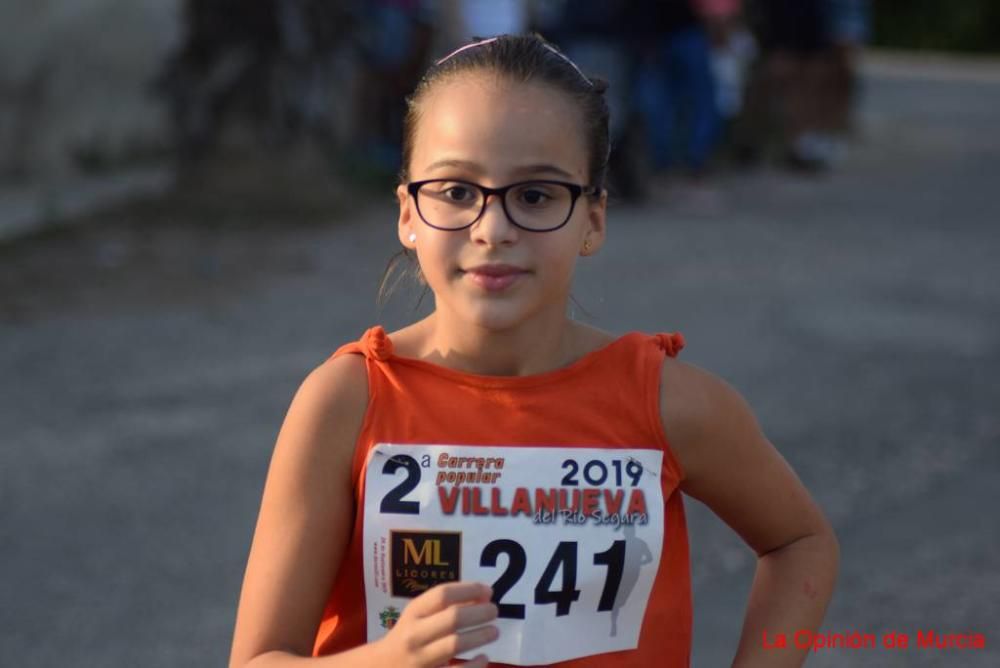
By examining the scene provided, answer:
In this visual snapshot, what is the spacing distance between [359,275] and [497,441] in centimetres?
553

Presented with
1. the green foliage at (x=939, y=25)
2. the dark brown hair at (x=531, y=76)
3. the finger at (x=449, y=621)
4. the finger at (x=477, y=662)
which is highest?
the green foliage at (x=939, y=25)

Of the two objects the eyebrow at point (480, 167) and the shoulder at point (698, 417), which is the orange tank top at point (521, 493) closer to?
the shoulder at point (698, 417)

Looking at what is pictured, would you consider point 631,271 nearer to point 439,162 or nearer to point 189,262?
point 189,262

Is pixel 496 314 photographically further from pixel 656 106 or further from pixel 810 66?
pixel 810 66

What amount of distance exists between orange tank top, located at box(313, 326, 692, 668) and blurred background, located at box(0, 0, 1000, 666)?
518 millimetres

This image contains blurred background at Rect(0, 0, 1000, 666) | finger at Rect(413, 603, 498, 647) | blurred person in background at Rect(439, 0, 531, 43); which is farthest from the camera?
blurred person in background at Rect(439, 0, 531, 43)

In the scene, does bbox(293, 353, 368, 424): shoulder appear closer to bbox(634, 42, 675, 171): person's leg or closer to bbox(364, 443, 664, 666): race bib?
bbox(364, 443, 664, 666): race bib

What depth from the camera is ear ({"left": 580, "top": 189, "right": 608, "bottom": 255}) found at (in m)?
2.14

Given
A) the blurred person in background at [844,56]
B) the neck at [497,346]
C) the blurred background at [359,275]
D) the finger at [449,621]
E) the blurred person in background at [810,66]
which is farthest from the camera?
the blurred person in background at [844,56]

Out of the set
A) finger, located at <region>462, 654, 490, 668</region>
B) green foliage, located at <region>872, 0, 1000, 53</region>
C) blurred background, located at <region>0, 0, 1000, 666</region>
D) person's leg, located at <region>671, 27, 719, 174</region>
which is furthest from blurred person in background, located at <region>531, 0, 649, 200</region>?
green foliage, located at <region>872, 0, 1000, 53</region>

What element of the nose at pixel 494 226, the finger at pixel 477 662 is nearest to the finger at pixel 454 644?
the finger at pixel 477 662

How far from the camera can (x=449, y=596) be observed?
1.75 metres

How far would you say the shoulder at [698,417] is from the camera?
2113mm

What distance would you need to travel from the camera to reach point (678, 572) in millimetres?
2143
